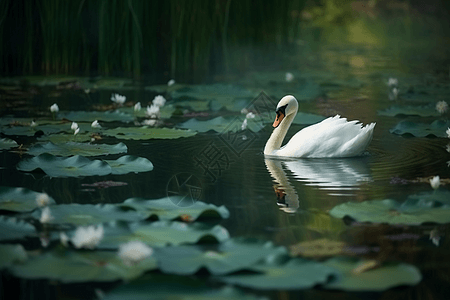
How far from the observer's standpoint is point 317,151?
5.26 meters

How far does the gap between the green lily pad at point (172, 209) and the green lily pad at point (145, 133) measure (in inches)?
85.3

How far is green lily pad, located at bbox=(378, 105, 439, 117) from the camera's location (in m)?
7.00

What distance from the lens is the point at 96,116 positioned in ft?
22.7

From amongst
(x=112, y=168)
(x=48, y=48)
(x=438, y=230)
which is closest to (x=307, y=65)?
(x=48, y=48)

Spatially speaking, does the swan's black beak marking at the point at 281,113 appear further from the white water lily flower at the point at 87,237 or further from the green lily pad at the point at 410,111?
the white water lily flower at the point at 87,237

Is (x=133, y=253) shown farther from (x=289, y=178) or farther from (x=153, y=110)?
(x=153, y=110)

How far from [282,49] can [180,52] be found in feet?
15.9

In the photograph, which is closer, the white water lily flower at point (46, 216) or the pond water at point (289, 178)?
the pond water at point (289, 178)

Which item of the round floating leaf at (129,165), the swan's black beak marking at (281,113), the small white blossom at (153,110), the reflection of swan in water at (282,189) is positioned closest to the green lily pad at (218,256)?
the reflection of swan in water at (282,189)

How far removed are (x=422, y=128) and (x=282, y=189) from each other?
241 cm

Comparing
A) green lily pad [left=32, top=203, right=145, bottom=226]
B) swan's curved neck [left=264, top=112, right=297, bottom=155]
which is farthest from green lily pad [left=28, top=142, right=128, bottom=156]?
green lily pad [left=32, top=203, right=145, bottom=226]

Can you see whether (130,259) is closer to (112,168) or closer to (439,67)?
(112,168)

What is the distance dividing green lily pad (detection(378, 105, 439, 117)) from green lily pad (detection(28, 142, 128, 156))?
10.2 feet

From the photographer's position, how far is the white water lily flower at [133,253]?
9.14 feet
